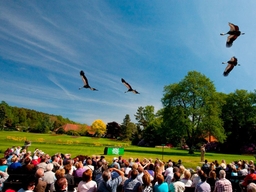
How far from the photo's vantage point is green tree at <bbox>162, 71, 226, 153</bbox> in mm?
40812

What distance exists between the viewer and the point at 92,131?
113125mm

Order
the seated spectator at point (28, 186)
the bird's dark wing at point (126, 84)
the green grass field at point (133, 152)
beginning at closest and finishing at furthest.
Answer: the seated spectator at point (28, 186), the bird's dark wing at point (126, 84), the green grass field at point (133, 152)

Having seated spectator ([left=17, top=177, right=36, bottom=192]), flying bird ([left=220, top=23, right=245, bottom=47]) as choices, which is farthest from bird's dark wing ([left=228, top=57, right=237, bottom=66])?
seated spectator ([left=17, top=177, right=36, bottom=192])

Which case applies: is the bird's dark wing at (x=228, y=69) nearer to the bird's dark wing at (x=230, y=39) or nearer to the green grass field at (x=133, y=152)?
the bird's dark wing at (x=230, y=39)

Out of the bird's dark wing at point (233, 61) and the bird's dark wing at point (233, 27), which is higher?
the bird's dark wing at point (233, 27)

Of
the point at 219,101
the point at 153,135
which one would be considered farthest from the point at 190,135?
the point at 153,135

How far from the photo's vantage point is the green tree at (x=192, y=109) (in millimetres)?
40812

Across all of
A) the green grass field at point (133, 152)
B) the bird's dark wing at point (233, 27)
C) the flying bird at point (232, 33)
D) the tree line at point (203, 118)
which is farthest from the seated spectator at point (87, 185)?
the tree line at point (203, 118)

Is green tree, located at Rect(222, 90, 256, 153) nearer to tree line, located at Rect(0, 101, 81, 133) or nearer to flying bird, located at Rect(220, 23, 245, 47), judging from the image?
flying bird, located at Rect(220, 23, 245, 47)

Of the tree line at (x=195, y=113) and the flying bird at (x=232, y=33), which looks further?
the tree line at (x=195, y=113)

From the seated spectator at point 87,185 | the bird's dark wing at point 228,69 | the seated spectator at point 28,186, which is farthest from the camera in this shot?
the bird's dark wing at point 228,69

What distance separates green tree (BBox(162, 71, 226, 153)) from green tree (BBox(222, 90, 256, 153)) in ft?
44.9

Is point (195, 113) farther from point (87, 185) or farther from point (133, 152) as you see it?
point (87, 185)

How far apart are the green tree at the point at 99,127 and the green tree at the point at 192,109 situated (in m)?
70.2
